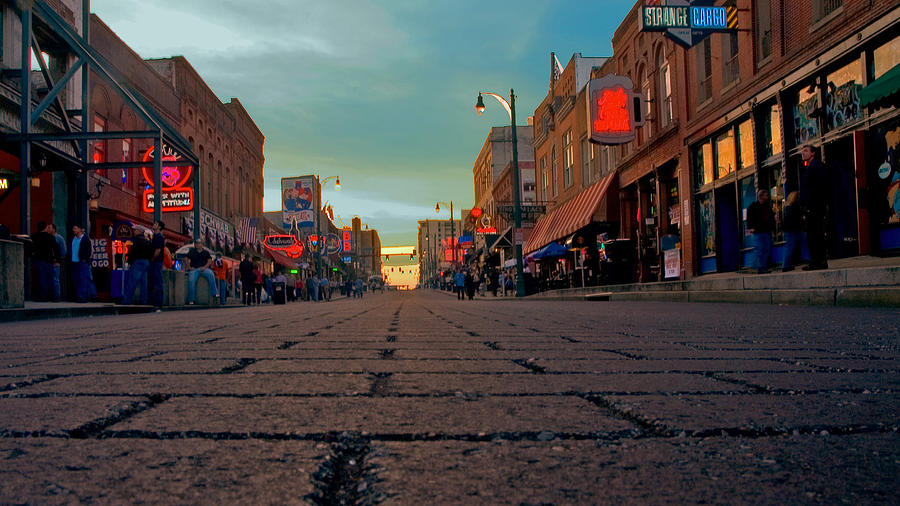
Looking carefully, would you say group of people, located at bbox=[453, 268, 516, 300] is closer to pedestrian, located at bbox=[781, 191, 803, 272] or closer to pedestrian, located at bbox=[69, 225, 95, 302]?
pedestrian, located at bbox=[69, 225, 95, 302]

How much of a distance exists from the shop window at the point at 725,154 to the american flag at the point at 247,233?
26.4m

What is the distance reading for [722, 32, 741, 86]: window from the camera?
17.3 m

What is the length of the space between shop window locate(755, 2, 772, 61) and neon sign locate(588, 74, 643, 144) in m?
6.30

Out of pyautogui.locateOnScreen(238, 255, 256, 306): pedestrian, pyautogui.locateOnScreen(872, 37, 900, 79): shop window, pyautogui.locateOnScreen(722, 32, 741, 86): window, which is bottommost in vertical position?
pyautogui.locateOnScreen(238, 255, 256, 306): pedestrian

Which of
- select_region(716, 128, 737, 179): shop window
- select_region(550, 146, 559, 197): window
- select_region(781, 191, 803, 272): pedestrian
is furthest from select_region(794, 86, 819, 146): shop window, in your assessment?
select_region(550, 146, 559, 197): window

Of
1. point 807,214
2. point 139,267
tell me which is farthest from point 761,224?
point 139,267

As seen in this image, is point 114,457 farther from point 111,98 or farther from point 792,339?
point 111,98

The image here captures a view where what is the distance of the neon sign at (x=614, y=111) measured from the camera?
862 inches

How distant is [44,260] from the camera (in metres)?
12.8

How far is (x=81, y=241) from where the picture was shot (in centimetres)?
1299

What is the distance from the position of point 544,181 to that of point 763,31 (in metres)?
23.7

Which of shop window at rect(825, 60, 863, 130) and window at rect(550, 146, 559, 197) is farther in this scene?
window at rect(550, 146, 559, 197)

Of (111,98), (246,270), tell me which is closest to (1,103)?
(111,98)

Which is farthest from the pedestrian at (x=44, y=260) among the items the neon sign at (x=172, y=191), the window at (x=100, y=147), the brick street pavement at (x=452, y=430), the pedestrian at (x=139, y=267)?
the neon sign at (x=172, y=191)
